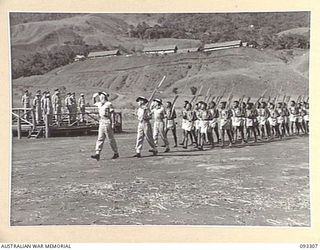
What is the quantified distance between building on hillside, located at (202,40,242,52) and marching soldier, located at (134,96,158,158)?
335 mm

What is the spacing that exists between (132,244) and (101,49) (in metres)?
0.82

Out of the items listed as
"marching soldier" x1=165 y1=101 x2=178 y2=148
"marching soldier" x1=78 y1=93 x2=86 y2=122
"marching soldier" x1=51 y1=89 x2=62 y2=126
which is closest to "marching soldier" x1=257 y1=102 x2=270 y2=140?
"marching soldier" x1=165 y1=101 x2=178 y2=148

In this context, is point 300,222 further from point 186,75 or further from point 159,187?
point 186,75

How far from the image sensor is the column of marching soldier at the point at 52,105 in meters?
2.68

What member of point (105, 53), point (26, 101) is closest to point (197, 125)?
point (105, 53)

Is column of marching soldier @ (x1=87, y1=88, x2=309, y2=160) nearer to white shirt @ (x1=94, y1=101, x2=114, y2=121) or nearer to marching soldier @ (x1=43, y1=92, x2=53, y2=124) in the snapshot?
white shirt @ (x1=94, y1=101, x2=114, y2=121)

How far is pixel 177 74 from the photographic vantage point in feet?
8.88

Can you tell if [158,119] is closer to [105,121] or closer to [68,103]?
[105,121]

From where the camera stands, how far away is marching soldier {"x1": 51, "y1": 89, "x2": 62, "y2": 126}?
2.73m

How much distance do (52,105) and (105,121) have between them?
0.76ft

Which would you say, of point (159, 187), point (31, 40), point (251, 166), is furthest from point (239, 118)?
point (31, 40)

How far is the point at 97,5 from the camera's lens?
8.70 ft

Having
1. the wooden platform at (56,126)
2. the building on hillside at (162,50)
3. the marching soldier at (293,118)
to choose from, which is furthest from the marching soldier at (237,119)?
the wooden platform at (56,126)

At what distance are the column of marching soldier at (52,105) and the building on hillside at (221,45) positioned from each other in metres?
0.56
